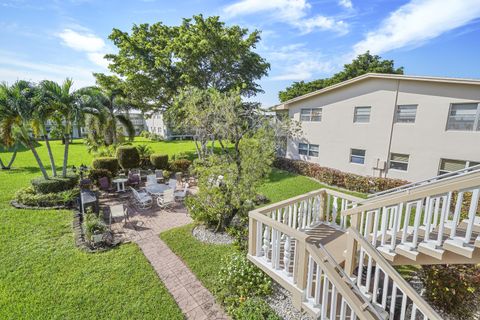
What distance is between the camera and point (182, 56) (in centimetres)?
1750

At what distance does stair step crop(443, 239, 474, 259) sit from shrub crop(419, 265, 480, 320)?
6.13ft

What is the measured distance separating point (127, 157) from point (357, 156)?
15.7 meters

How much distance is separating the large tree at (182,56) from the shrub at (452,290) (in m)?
17.8

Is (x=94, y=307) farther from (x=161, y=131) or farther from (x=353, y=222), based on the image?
(x=161, y=131)

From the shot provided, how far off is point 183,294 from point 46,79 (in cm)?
1132

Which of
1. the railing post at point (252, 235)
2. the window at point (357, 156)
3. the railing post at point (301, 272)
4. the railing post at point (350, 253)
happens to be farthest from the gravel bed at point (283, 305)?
the window at point (357, 156)

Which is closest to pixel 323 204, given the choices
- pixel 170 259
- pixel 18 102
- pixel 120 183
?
pixel 170 259

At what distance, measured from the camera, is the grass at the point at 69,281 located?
444cm

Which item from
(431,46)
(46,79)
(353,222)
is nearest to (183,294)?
(353,222)

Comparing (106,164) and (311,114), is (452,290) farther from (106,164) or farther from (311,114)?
(106,164)

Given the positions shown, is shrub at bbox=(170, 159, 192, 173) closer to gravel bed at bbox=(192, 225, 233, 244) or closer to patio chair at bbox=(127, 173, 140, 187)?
patio chair at bbox=(127, 173, 140, 187)

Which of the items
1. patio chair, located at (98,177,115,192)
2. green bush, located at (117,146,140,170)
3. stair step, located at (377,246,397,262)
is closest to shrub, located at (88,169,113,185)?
patio chair, located at (98,177,115,192)

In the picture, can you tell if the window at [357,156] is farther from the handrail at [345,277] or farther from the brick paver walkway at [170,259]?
the handrail at [345,277]

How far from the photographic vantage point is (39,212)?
355 inches
